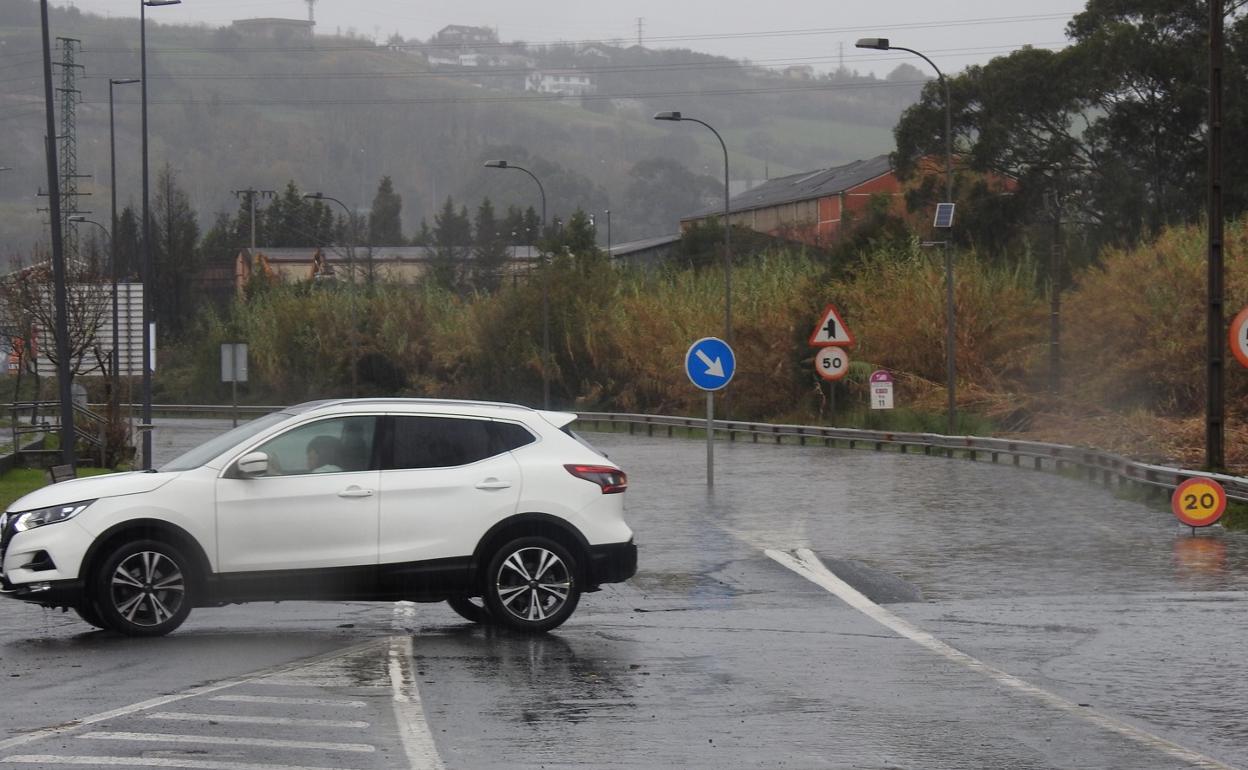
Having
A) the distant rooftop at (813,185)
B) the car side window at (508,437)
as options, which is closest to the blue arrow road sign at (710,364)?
the car side window at (508,437)

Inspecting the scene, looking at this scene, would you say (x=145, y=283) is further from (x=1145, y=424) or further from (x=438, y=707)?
(x=438, y=707)

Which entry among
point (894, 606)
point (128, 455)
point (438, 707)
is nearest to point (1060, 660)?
point (894, 606)

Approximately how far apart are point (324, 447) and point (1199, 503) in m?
11.7

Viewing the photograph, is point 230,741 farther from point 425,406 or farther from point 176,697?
point 425,406

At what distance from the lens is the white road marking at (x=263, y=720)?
28.8 ft

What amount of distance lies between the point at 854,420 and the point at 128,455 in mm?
21556

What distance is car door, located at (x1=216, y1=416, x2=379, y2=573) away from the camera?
11.9 metres

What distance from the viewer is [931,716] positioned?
30.2 ft

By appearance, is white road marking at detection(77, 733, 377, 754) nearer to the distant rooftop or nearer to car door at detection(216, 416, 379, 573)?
car door at detection(216, 416, 379, 573)

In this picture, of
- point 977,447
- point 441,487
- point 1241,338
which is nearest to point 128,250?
point 977,447

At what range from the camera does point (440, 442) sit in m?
12.3

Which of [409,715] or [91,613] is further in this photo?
[91,613]

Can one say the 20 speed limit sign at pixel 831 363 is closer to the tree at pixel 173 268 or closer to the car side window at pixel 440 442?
the car side window at pixel 440 442

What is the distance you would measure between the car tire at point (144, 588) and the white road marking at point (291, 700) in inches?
92.3
